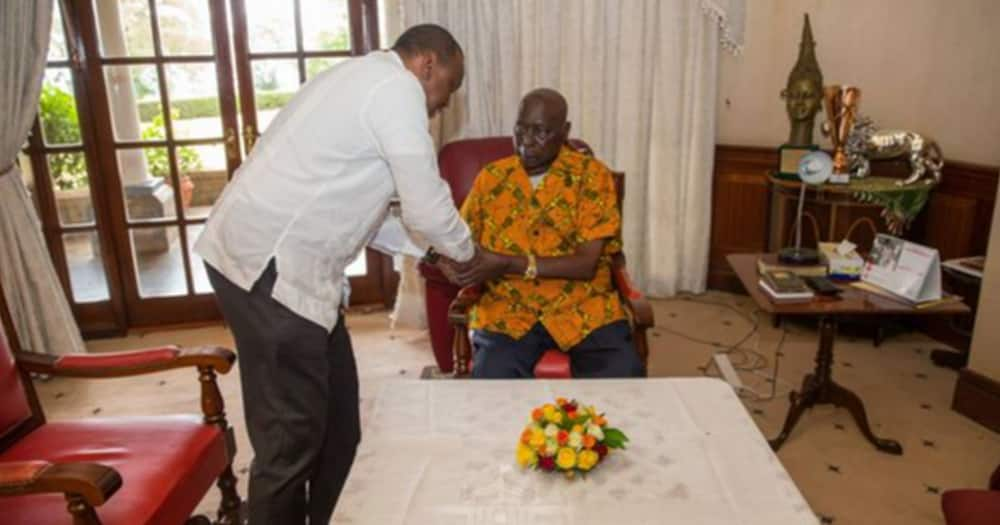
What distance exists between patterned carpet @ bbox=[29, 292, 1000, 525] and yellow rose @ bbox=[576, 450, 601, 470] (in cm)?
58

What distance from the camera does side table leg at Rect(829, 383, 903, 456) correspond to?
2520 millimetres

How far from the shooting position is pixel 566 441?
1369mm

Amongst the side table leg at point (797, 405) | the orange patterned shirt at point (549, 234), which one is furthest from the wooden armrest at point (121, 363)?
the side table leg at point (797, 405)

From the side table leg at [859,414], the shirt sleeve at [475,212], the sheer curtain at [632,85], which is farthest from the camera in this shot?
the sheer curtain at [632,85]

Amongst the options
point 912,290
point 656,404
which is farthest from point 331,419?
point 912,290

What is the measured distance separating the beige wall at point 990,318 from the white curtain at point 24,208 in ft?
12.1

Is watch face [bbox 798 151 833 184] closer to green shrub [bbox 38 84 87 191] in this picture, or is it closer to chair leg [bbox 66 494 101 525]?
chair leg [bbox 66 494 101 525]

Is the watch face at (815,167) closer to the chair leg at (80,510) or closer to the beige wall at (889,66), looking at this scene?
the beige wall at (889,66)

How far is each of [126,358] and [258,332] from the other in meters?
0.44

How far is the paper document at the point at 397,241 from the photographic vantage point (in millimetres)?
1966

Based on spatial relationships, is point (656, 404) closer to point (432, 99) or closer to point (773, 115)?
point (432, 99)

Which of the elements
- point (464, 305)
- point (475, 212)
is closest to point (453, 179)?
point (475, 212)

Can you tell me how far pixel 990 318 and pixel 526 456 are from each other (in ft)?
7.09

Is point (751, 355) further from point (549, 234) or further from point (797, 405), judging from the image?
point (549, 234)
